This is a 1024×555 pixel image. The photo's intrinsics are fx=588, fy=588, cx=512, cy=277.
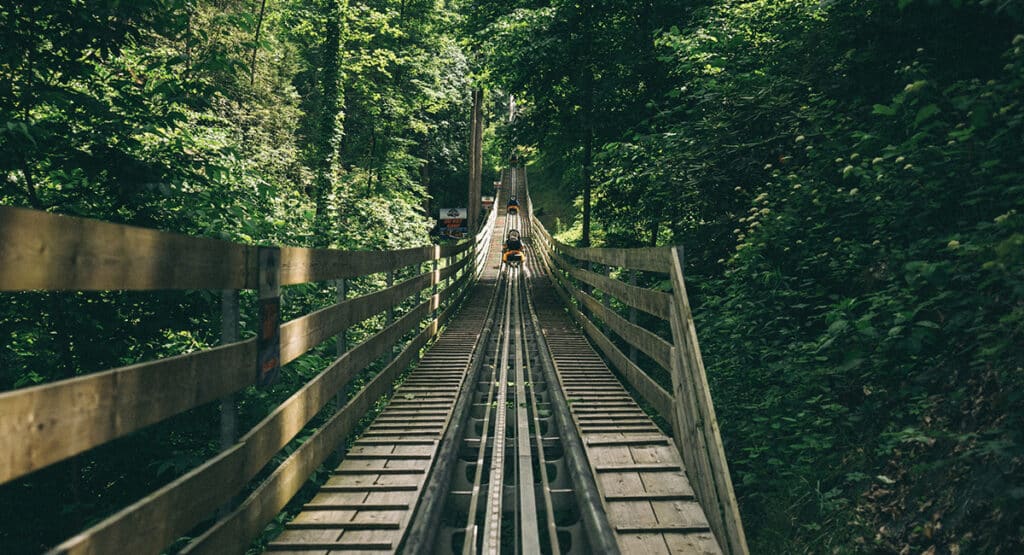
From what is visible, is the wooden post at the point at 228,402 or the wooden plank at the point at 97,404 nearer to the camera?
the wooden plank at the point at 97,404

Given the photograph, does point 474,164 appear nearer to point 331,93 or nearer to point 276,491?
point 331,93

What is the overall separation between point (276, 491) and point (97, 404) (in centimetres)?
150

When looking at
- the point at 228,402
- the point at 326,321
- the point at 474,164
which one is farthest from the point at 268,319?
the point at 474,164

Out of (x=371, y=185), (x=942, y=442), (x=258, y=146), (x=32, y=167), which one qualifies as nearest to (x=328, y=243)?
(x=32, y=167)

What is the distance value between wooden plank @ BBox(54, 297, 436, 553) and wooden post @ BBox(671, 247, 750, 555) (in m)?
2.32

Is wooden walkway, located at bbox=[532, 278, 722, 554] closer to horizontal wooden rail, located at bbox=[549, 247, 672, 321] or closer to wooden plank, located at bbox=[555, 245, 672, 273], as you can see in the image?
horizontal wooden rail, located at bbox=[549, 247, 672, 321]

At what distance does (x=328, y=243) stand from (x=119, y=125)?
6468 millimetres

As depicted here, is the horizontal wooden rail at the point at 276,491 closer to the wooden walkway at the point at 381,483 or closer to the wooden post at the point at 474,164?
the wooden walkway at the point at 381,483

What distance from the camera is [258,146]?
1786 cm

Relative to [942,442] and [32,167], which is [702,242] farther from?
[32,167]

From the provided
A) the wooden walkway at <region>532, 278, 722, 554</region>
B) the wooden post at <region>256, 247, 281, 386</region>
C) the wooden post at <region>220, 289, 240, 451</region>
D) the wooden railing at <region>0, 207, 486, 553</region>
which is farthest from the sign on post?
the wooden post at <region>220, 289, 240, 451</region>

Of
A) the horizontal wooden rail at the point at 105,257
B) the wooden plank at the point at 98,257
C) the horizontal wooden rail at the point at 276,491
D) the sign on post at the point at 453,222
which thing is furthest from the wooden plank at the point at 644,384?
the sign on post at the point at 453,222

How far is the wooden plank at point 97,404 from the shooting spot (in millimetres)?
1442

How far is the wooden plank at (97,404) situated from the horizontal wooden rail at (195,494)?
24cm
